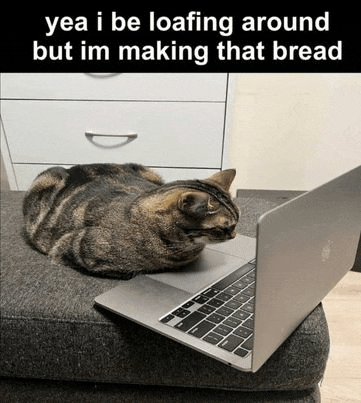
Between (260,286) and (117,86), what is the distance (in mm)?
1095

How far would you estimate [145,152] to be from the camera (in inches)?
57.5

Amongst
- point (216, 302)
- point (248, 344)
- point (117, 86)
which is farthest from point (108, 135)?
point (248, 344)

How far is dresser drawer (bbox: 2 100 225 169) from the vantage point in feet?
4.56

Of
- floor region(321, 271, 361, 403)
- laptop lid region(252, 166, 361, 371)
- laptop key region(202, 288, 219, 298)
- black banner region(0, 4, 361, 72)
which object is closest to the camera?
laptop lid region(252, 166, 361, 371)

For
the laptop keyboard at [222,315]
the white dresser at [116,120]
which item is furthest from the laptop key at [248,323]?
the white dresser at [116,120]

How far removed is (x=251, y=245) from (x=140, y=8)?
863 mm

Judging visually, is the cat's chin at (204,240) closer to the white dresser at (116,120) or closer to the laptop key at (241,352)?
the laptop key at (241,352)

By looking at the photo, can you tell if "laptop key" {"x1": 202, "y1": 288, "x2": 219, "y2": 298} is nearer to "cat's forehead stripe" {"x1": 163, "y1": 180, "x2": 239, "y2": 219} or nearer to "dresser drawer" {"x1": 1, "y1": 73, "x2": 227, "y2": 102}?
"cat's forehead stripe" {"x1": 163, "y1": 180, "x2": 239, "y2": 219}

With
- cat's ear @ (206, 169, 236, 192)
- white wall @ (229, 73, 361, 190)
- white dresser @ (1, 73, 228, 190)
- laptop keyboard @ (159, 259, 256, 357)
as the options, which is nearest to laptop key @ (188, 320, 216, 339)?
laptop keyboard @ (159, 259, 256, 357)

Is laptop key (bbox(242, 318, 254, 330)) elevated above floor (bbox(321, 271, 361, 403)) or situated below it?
above

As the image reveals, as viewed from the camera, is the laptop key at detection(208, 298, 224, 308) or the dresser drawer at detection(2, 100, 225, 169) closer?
the laptop key at detection(208, 298, 224, 308)

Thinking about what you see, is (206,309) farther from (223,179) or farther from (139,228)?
(223,179)

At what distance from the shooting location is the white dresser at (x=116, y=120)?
1.36m

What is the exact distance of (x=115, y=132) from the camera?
1.44m
